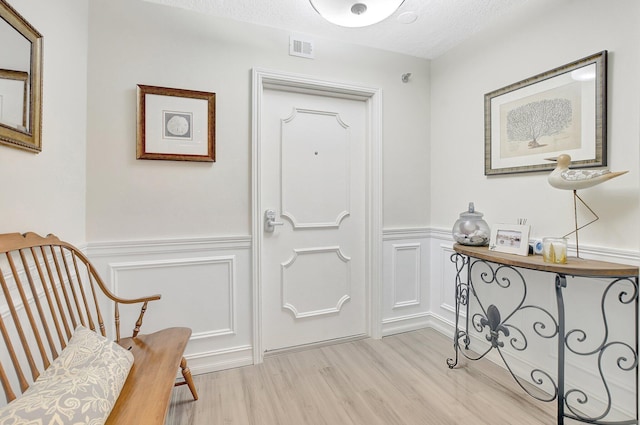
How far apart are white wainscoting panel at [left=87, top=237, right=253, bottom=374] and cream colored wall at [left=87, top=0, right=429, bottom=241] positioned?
9 centimetres

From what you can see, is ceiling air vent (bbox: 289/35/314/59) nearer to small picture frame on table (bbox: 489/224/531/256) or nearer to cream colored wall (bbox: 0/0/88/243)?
cream colored wall (bbox: 0/0/88/243)

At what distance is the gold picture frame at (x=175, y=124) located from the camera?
1936mm

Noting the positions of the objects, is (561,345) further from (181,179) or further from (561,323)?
(181,179)

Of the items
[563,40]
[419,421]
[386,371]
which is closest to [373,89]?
[563,40]

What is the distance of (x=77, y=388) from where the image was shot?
3.10 ft

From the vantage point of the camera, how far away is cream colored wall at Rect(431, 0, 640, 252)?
151cm

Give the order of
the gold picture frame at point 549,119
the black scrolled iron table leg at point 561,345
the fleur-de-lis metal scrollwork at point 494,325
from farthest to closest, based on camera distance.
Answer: the fleur-de-lis metal scrollwork at point 494,325 < the gold picture frame at point 549,119 < the black scrolled iron table leg at point 561,345

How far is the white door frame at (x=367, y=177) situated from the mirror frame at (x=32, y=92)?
3.66ft

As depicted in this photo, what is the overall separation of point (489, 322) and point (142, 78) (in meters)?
2.70

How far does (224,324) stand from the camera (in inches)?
84.4

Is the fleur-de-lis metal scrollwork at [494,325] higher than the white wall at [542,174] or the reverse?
the reverse

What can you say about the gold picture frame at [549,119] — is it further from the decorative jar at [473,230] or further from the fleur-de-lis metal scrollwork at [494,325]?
the fleur-de-lis metal scrollwork at [494,325]

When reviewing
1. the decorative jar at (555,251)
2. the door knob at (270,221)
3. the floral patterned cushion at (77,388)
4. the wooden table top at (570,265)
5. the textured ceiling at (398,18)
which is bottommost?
the floral patterned cushion at (77,388)

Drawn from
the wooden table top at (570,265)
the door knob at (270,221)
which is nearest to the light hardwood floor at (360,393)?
the wooden table top at (570,265)
